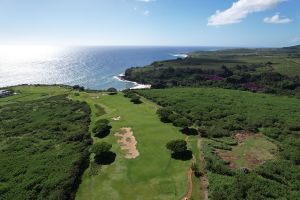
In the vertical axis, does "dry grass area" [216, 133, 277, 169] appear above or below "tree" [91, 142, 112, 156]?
below

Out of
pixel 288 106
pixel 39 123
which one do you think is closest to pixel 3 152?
pixel 39 123

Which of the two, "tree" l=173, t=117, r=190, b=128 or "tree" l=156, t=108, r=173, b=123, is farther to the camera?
"tree" l=156, t=108, r=173, b=123

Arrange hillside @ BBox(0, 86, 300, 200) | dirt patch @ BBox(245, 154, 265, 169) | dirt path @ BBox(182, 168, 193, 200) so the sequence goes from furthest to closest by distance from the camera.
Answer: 1. dirt patch @ BBox(245, 154, 265, 169)
2. hillside @ BBox(0, 86, 300, 200)
3. dirt path @ BBox(182, 168, 193, 200)

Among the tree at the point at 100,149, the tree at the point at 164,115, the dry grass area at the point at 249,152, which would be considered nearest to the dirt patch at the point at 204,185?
the dry grass area at the point at 249,152

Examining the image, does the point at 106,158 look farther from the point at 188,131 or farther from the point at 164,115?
the point at 164,115

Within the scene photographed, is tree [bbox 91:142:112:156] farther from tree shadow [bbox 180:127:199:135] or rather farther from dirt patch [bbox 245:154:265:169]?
dirt patch [bbox 245:154:265:169]

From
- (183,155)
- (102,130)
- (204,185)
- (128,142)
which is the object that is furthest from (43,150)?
(204,185)

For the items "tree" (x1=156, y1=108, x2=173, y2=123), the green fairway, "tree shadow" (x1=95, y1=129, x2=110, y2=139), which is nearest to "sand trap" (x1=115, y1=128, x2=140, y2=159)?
the green fairway
